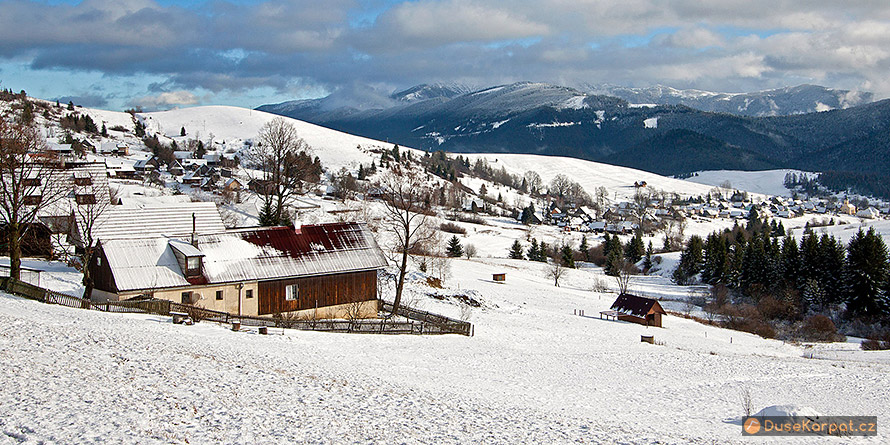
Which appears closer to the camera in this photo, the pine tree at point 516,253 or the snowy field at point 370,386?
the snowy field at point 370,386

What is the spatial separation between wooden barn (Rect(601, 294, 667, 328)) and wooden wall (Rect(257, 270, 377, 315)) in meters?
25.3

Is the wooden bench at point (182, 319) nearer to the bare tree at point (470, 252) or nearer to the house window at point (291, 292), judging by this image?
the house window at point (291, 292)

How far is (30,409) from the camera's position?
13.4 m

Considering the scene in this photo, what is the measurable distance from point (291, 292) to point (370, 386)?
15.5 meters

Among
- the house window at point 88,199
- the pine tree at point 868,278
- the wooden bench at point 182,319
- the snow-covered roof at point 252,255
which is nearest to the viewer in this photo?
→ the wooden bench at point 182,319

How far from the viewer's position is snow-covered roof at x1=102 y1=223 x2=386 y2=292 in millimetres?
30438

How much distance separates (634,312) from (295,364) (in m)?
38.2

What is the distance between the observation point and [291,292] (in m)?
33.7

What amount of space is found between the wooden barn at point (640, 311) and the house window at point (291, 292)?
29483mm

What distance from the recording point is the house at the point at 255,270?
30500 mm

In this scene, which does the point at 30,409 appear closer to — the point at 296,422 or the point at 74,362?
the point at 74,362

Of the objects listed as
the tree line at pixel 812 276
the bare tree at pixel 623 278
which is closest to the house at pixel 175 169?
the bare tree at pixel 623 278

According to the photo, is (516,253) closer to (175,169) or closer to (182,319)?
(175,169)

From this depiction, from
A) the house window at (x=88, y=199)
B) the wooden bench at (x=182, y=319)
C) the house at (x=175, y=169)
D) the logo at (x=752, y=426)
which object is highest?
the house at (x=175, y=169)
